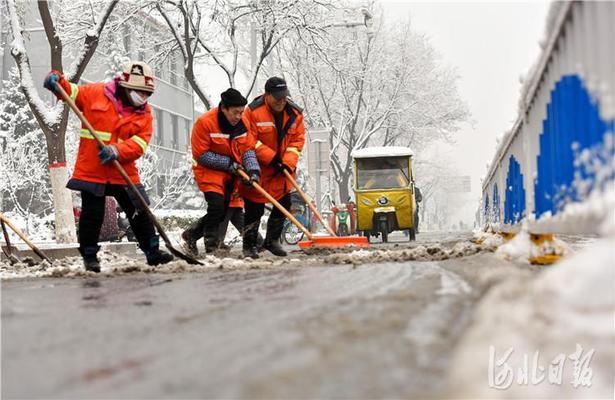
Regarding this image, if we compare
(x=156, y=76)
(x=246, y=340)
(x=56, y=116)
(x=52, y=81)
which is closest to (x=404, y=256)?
(x=52, y=81)

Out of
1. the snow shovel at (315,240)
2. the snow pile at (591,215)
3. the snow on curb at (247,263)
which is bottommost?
the snow on curb at (247,263)

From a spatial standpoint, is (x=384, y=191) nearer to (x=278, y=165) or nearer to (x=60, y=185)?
(x=60, y=185)

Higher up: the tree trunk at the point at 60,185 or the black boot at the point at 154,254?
the tree trunk at the point at 60,185

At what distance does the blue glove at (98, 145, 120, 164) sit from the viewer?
6453 millimetres

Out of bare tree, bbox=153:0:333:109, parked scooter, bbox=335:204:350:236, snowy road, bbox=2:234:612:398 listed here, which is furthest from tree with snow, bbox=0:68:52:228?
snowy road, bbox=2:234:612:398

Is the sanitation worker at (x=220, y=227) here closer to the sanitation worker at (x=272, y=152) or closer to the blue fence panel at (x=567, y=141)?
the sanitation worker at (x=272, y=152)

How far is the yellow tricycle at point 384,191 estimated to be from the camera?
19.3 metres

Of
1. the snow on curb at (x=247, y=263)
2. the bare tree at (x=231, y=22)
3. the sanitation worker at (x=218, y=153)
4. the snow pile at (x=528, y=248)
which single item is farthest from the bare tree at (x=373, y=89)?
the snow pile at (x=528, y=248)

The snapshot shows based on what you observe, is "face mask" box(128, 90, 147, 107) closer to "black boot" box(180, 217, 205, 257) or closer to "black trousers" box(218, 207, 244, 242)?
"black boot" box(180, 217, 205, 257)

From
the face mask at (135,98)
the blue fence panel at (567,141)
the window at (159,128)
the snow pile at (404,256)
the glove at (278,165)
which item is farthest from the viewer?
the window at (159,128)

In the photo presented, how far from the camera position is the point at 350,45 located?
33.5 metres

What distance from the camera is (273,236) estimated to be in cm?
906

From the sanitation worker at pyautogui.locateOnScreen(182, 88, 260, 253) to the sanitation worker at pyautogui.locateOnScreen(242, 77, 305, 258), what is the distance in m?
Result: 0.21

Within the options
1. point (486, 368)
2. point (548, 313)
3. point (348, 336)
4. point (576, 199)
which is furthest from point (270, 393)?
point (576, 199)
